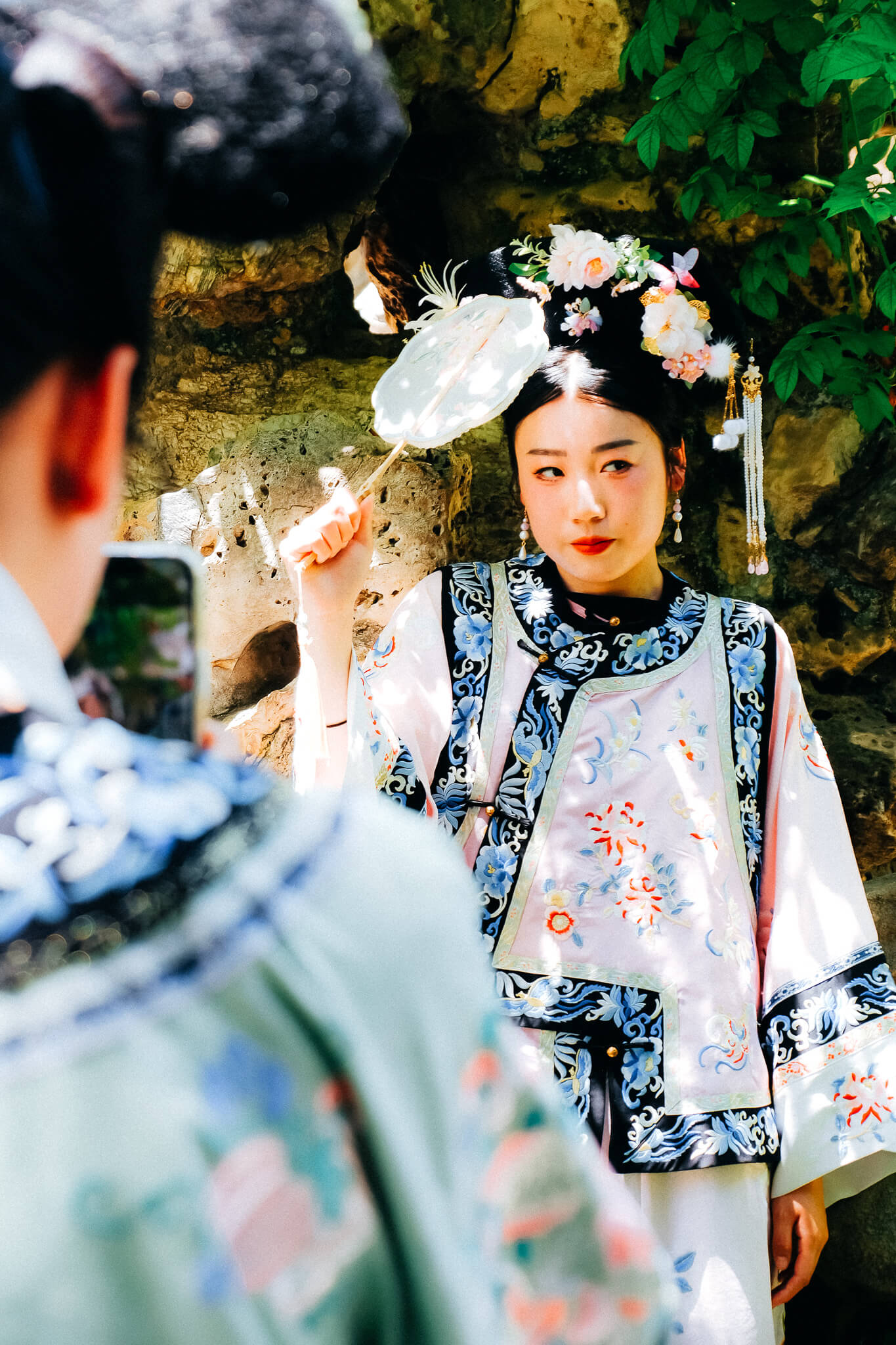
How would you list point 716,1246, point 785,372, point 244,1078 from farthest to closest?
point 785,372 → point 716,1246 → point 244,1078

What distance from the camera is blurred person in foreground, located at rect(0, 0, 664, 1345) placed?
46cm

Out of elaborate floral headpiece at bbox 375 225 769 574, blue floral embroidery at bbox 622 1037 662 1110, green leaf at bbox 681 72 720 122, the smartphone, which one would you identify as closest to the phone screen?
the smartphone

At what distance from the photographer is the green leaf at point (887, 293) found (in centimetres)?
192

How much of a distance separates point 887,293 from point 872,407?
21cm

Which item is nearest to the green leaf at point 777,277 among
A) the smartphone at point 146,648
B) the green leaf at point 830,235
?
the green leaf at point 830,235

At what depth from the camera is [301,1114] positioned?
1.60 feet

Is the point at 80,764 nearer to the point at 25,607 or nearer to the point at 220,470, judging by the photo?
the point at 25,607

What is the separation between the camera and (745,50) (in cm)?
187

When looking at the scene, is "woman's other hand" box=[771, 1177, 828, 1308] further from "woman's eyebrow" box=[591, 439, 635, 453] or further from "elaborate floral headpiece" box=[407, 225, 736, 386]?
"elaborate floral headpiece" box=[407, 225, 736, 386]

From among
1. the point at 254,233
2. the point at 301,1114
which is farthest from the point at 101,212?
the point at 301,1114

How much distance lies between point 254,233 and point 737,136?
5.34ft

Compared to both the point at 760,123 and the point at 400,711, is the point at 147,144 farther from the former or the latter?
the point at 760,123

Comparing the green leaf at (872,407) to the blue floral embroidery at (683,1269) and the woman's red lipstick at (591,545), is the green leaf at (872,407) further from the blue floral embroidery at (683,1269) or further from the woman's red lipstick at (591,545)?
the blue floral embroidery at (683,1269)

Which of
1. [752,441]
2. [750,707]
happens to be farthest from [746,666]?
[752,441]
